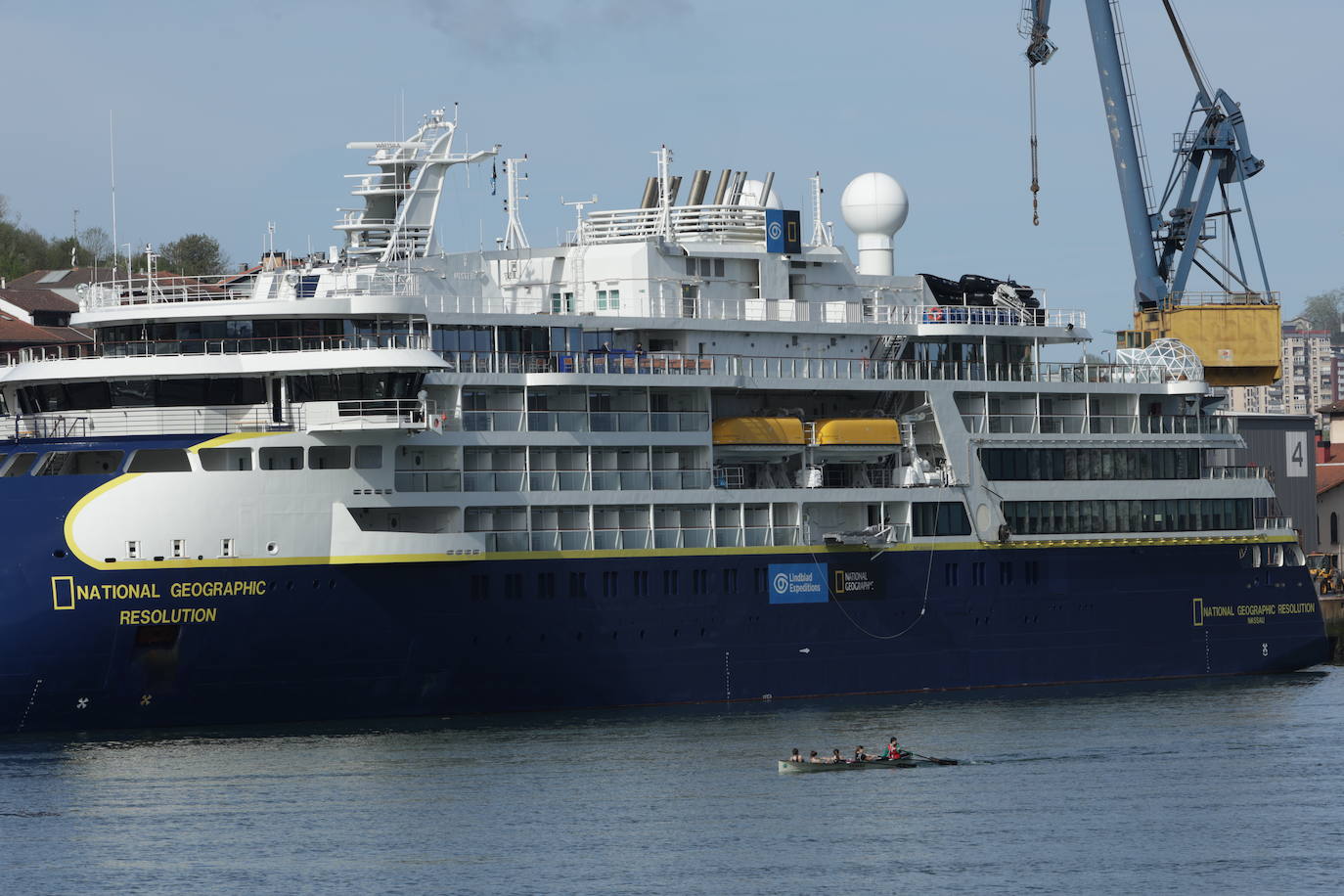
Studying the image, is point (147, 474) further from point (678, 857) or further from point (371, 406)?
point (678, 857)

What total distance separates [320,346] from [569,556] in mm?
8014

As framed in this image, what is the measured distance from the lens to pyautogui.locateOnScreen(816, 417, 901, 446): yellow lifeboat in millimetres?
63844

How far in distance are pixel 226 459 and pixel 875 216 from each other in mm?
23033

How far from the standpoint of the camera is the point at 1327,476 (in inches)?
4530

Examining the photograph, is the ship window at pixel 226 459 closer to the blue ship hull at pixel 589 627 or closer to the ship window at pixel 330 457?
the blue ship hull at pixel 589 627

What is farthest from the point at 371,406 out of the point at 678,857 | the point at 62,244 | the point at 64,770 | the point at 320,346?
the point at 62,244

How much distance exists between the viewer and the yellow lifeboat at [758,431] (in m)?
62.8

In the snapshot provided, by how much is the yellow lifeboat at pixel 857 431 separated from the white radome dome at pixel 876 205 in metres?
7.72

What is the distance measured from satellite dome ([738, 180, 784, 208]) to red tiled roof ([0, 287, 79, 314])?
47.3 meters

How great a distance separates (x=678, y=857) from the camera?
145ft

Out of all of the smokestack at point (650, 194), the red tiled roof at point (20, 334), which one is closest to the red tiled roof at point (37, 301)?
the red tiled roof at point (20, 334)

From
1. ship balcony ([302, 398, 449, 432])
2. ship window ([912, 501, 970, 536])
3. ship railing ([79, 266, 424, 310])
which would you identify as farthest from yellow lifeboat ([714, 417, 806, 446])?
ship railing ([79, 266, 424, 310])

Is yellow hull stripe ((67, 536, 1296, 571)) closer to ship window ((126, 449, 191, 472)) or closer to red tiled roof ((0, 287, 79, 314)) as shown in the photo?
ship window ((126, 449, 191, 472))

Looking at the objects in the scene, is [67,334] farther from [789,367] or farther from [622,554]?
[622,554]
